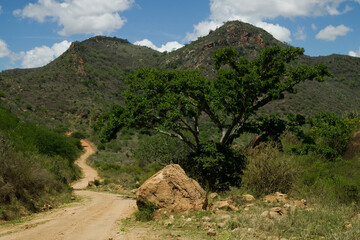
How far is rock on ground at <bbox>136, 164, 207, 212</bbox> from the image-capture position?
10625mm

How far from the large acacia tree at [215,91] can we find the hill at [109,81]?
33.8m

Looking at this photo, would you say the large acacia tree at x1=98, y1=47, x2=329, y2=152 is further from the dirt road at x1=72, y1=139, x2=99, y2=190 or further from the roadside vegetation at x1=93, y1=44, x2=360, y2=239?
the dirt road at x1=72, y1=139, x2=99, y2=190

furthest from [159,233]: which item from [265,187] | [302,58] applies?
[302,58]

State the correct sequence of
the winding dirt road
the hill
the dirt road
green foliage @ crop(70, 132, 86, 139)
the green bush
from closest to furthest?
the winding dirt road, the green bush, the dirt road, green foliage @ crop(70, 132, 86, 139), the hill

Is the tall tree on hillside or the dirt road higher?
the tall tree on hillside

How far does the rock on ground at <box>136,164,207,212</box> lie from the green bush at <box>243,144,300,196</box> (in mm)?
3544

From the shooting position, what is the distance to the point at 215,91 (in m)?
17.6

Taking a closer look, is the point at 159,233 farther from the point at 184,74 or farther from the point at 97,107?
the point at 97,107

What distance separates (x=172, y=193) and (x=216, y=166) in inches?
268

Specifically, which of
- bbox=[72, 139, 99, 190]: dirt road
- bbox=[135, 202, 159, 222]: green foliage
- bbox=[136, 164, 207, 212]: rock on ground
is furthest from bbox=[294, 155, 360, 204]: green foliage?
bbox=[72, 139, 99, 190]: dirt road

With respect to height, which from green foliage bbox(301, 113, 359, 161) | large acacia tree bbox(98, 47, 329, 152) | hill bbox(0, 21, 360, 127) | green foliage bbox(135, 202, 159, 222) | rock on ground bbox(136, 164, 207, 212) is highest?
hill bbox(0, 21, 360, 127)

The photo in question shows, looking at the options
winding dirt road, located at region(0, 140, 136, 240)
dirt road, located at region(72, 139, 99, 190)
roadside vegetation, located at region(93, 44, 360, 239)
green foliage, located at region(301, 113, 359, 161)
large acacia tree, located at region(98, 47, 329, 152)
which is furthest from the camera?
dirt road, located at region(72, 139, 99, 190)

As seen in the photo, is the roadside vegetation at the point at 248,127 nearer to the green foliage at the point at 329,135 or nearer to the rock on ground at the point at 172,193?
the green foliage at the point at 329,135

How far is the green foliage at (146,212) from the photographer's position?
33.6 ft
